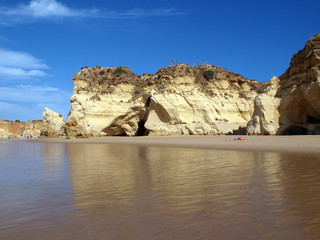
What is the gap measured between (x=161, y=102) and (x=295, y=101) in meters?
12.7

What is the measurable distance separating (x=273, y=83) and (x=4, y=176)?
2090cm

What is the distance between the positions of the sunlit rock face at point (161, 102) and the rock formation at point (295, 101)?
578cm

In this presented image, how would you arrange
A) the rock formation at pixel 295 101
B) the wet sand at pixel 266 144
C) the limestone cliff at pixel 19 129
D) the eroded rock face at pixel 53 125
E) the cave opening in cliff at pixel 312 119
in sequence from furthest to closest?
the limestone cliff at pixel 19 129 → the eroded rock face at pixel 53 125 → the cave opening in cliff at pixel 312 119 → the rock formation at pixel 295 101 → the wet sand at pixel 266 144

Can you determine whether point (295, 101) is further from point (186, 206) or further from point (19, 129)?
point (19, 129)

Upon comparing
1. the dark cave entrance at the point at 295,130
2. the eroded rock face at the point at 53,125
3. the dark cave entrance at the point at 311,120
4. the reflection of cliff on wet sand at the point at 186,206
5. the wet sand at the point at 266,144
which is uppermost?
the eroded rock face at the point at 53,125

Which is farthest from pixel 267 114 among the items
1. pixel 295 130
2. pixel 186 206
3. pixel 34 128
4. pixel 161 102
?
pixel 34 128

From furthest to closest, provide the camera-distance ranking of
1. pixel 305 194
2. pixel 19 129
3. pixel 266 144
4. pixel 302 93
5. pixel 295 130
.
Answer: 1. pixel 19 129
2. pixel 295 130
3. pixel 302 93
4. pixel 266 144
5. pixel 305 194

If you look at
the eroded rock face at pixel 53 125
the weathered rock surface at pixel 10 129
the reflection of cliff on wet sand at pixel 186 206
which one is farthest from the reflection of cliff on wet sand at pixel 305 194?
the weathered rock surface at pixel 10 129

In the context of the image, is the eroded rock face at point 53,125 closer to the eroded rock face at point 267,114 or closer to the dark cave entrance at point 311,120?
the eroded rock face at point 267,114

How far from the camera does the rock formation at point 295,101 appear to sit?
17.6 metres

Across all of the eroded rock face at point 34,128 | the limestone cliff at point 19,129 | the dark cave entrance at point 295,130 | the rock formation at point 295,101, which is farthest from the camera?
the limestone cliff at point 19,129

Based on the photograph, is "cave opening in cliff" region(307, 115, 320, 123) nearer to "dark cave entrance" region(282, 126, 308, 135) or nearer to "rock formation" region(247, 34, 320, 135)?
"rock formation" region(247, 34, 320, 135)

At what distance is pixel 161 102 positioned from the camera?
27219mm

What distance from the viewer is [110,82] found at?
32719 mm
